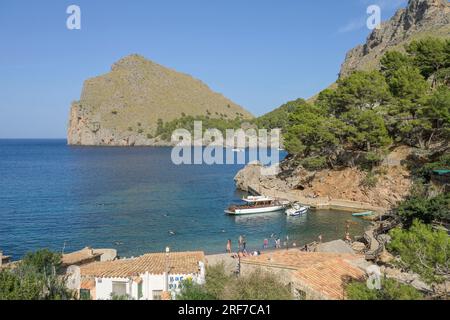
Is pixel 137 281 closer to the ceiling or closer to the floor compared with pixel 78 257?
closer to the ceiling

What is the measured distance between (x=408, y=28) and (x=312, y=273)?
121m

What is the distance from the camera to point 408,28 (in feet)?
385

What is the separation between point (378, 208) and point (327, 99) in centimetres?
2047

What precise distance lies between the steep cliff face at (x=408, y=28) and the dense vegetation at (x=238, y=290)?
94.0 m

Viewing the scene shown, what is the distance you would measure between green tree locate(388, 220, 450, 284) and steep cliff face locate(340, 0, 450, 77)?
91187mm

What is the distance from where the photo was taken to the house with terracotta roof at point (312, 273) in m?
13.8

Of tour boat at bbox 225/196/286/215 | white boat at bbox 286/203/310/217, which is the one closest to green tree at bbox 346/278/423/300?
white boat at bbox 286/203/310/217

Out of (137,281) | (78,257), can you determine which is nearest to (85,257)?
(78,257)

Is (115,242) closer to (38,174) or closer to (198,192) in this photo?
(198,192)

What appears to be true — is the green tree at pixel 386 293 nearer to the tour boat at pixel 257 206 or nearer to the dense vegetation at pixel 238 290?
the dense vegetation at pixel 238 290

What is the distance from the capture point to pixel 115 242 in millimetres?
32719

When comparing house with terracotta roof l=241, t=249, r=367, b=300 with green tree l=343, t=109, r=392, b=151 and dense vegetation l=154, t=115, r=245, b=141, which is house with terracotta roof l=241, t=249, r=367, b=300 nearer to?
green tree l=343, t=109, r=392, b=151

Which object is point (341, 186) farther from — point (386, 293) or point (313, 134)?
point (386, 293)
